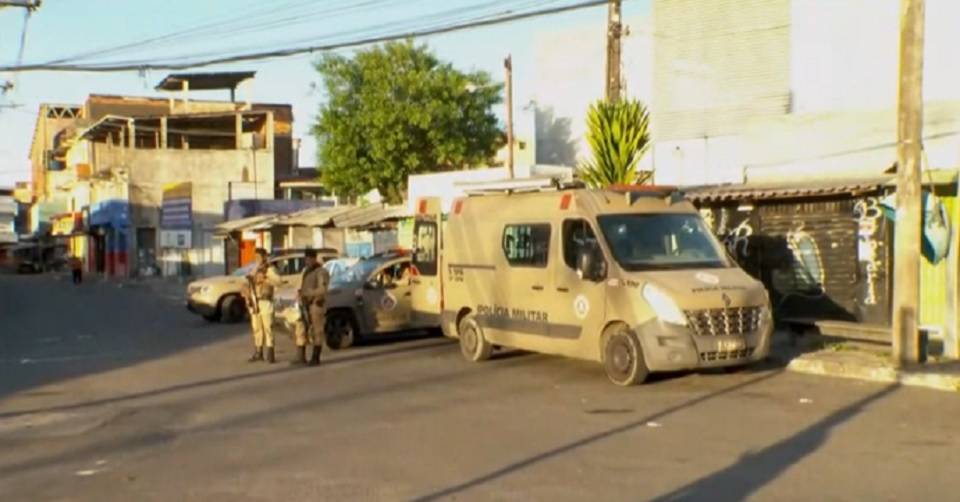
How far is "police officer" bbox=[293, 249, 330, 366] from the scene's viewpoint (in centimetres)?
1678

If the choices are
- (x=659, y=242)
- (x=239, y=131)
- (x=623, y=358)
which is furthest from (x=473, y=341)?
(x=239, y=131)

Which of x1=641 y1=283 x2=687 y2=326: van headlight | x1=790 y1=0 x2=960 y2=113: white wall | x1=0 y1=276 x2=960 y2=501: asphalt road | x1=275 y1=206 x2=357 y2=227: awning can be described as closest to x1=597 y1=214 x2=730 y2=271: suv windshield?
x1=641 y1=283 x2=687 y2=326: van headlight

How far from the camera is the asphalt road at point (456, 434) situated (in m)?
8.34

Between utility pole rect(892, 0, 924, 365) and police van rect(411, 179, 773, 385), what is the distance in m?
1.82

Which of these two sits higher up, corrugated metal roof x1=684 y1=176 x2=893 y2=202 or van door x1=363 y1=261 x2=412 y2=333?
corrugated metal roof x1=684 y1=176 x2=893 y2=202

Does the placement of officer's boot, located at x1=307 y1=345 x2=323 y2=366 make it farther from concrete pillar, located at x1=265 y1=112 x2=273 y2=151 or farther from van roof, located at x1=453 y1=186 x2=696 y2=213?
concrete pillar, located at x1=265 y1=112 x2=273 y2=151

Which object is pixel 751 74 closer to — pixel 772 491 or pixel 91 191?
pixel 772 491

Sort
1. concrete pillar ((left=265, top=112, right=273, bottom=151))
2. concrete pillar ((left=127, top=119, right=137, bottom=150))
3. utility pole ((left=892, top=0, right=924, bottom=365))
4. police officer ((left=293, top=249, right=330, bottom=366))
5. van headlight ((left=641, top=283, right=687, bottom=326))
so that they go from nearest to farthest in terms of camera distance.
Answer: van headlight ((left=641, top=283, right=687, bottom=326)) < utility pole ((left=892, top=0, right=924, bottom=365)) < police officer ((left=293, top=249, right=330, bottom=366)) < concrete pillar ((left=127, top=119, right=137, bottom=150)) < concrete pillar ((left=265, top=112, right=273, bottom=151))

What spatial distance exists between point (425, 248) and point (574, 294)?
14.5 feet

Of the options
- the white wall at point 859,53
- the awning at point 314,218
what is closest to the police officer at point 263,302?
the white wall at point 859,53

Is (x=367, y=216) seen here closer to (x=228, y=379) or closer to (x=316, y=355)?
(x=316, y=355)

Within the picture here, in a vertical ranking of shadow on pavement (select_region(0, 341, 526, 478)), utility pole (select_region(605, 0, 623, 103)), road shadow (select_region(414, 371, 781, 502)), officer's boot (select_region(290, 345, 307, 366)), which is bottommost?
shadow on pavement (select_region(0, 341, 526, 478))

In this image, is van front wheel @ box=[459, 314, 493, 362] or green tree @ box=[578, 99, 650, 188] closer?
van front wheel @ box=[459, 314, 493, 362]

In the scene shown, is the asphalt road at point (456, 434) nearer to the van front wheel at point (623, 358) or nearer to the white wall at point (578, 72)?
the van front wheel at point (623, 358)
